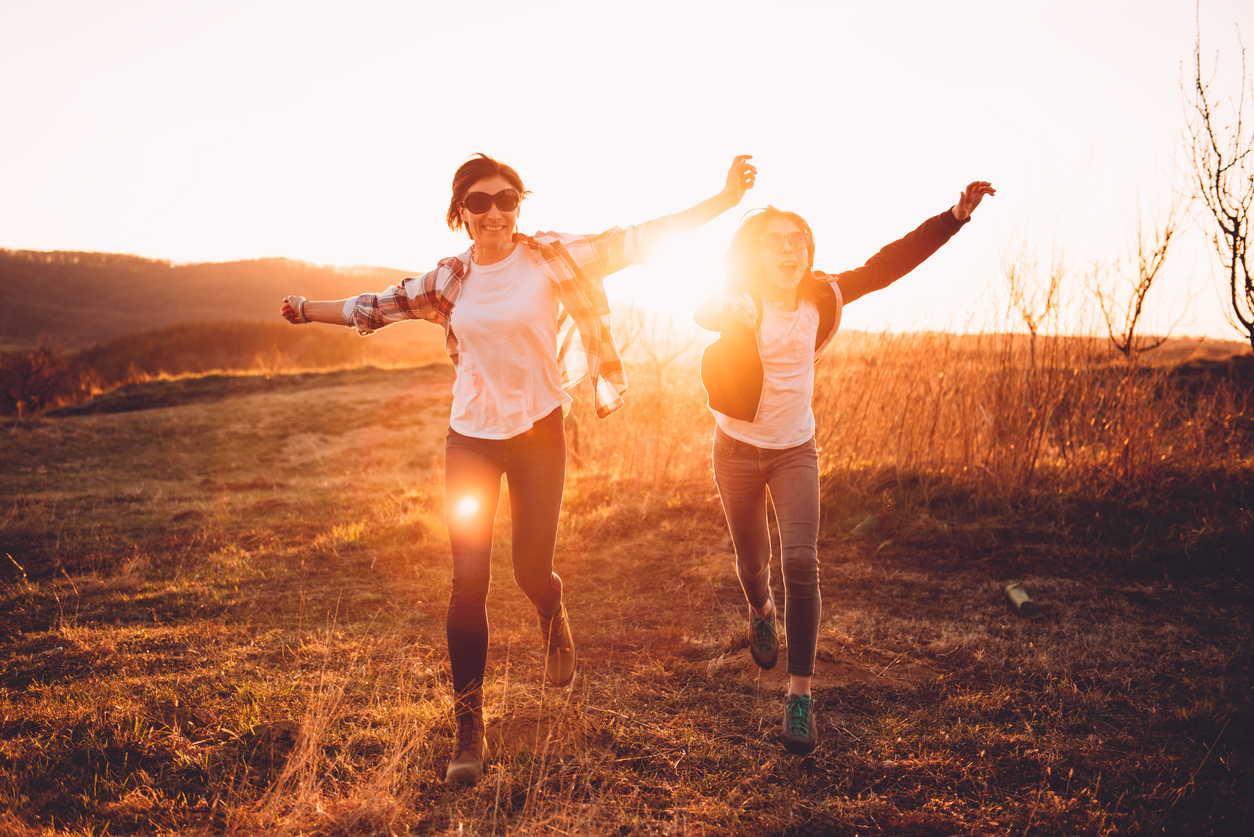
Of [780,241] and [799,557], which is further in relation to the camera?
[780,241]

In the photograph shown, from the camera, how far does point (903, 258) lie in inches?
120

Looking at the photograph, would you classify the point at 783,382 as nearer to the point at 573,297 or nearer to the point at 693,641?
the point at 573,297

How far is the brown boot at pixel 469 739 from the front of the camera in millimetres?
2365

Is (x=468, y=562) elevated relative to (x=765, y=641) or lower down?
elevated

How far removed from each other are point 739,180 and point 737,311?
19.8 inches

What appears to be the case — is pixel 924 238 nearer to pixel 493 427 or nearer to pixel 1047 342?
pixel 493 427

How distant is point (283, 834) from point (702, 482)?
16.2 ft

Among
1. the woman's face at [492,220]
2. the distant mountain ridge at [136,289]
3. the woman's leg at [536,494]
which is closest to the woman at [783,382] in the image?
the woman's leg at [536,494]

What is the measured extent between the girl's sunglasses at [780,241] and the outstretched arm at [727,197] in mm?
286

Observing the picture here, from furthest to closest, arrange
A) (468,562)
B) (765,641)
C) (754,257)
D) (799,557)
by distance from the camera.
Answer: (765,641), (754,257), (799,557), (468,562)

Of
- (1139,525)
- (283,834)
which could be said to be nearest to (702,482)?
(1139,525)

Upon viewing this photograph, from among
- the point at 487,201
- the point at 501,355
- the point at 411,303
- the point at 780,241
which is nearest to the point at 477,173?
the point at 487,201

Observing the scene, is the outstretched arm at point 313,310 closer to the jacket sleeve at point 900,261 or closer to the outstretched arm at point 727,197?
the outstretched arm at point 727,197

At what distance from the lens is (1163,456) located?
229 inches
